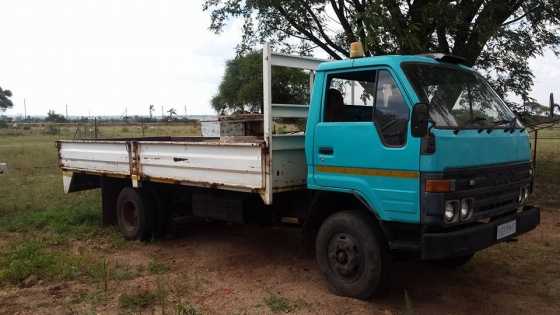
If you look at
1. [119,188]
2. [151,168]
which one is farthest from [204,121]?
[151,168]

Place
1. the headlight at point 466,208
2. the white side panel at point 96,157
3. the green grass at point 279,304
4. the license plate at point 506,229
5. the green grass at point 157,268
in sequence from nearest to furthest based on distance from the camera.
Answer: the headlight at point 466,208, the license plate at point 506,229, the green grass at point 279,304, the green grass at point 157,268, the white side panel at point 96,157

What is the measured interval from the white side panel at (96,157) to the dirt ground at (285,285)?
115cm

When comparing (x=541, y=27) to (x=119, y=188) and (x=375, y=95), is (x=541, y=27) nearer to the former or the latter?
(x=375, y=95)

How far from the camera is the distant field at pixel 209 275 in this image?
15.5 ft

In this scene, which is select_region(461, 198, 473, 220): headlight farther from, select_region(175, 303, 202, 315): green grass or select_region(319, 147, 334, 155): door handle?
select_region(175, 303, 202, 315): green grass

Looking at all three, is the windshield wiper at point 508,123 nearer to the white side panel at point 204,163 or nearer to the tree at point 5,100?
the white side panel at point 204,163

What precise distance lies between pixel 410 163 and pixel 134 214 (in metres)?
4.60

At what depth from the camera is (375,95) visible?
4.51m

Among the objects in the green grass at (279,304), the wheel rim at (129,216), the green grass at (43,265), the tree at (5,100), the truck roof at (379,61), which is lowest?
the green grass at (279,304)

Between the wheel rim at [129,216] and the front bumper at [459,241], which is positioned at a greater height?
the front bumper at [459,241]

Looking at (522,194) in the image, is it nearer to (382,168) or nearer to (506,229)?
(506,229)

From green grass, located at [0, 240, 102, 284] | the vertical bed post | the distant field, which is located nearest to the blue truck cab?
the vertical bed post

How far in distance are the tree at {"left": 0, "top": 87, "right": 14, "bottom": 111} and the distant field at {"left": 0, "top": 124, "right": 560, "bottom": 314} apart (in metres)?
77.9

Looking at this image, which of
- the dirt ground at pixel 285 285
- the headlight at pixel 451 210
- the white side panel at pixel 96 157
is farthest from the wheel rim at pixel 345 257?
the white side panel at pixel 96 157
